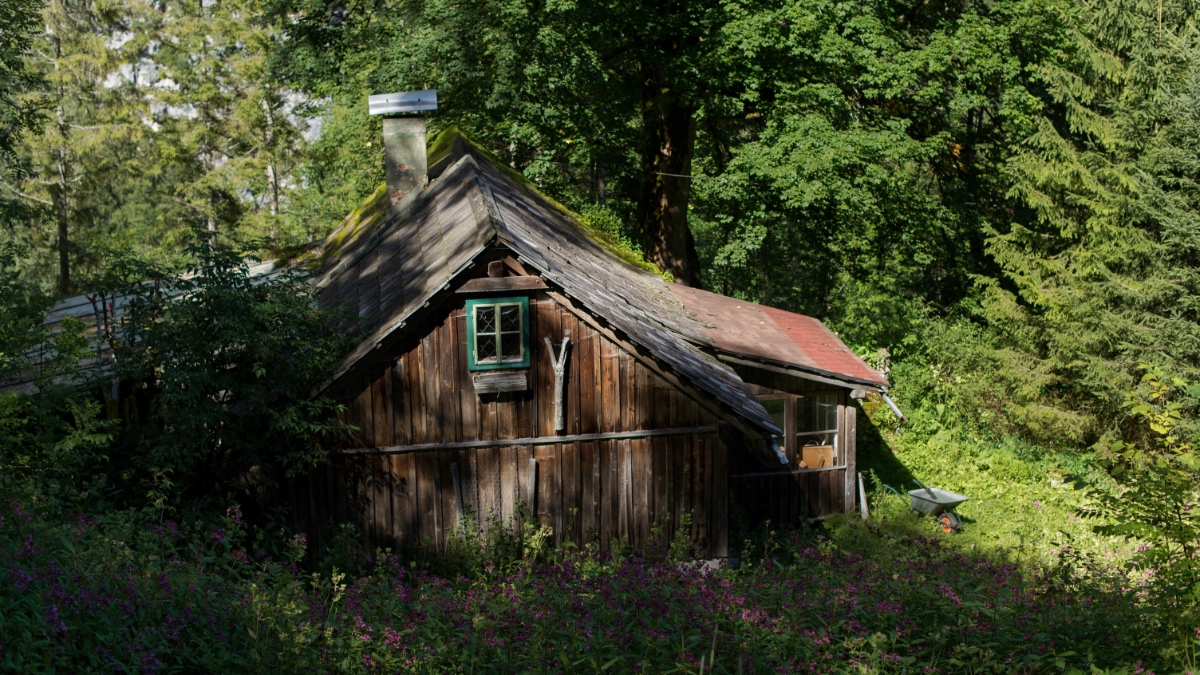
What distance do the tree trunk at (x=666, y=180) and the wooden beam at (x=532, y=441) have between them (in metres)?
11.1

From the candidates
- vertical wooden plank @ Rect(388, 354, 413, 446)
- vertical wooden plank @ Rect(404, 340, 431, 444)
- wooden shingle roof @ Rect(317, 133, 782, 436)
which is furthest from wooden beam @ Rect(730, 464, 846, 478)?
vertical wooden plank @ Rect(388, 354, 413, 446)

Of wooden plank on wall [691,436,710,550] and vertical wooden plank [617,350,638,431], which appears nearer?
vertical wooden plank [617,350,638,431]

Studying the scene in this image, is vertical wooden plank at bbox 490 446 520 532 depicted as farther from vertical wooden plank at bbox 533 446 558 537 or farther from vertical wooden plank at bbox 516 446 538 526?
vertical wooden plank at bbox 533 446 558 537

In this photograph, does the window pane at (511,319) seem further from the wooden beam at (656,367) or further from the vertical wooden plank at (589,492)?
the vertical wooden plank at (589,492)

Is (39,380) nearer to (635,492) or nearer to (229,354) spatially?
(229,354)

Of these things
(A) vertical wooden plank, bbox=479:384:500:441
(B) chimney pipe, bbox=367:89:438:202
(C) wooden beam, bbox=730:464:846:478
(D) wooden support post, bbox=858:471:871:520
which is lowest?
(D) wooden support post, bbox=858:471:871:520

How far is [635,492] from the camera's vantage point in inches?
473

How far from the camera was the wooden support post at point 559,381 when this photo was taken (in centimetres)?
1152

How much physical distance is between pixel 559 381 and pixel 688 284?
12.5 m

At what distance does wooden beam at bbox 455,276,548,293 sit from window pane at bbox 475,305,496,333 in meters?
0.23

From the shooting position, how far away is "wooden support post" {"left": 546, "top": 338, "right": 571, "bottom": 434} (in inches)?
454

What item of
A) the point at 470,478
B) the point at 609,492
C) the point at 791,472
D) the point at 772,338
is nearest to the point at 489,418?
the point at 470,478

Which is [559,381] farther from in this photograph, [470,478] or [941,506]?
[941,506]

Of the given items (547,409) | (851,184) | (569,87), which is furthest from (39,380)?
(851,184)
